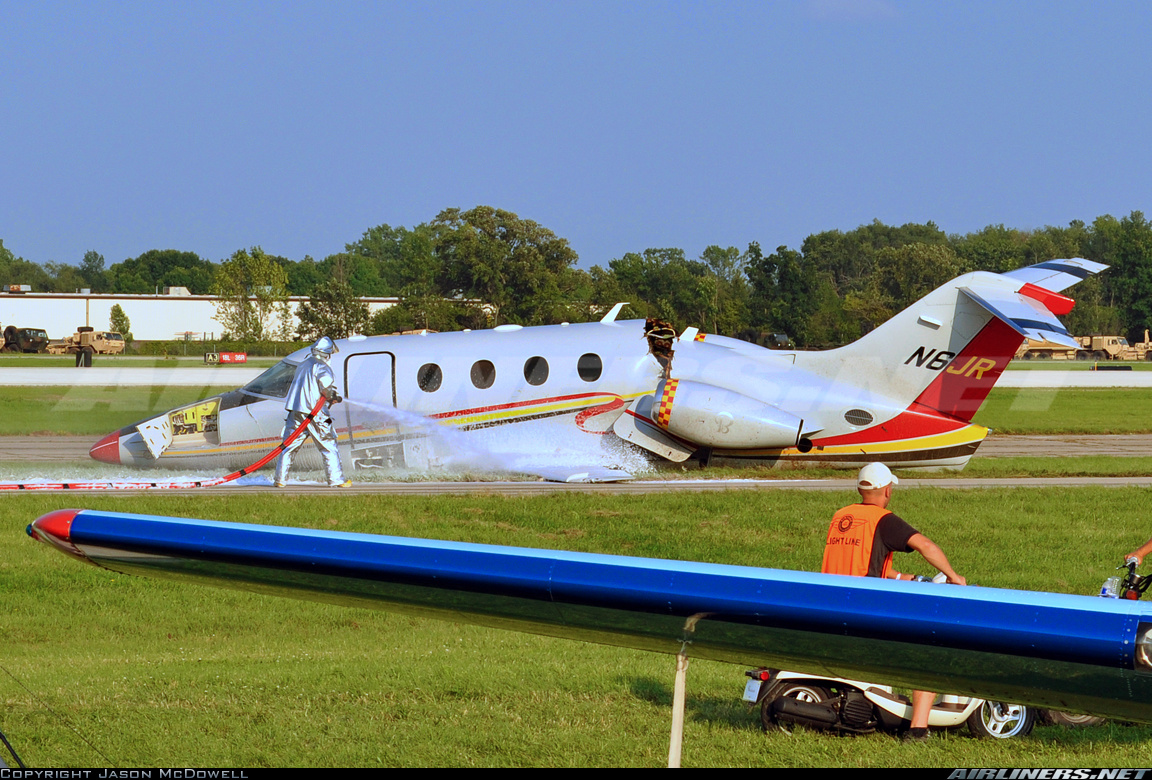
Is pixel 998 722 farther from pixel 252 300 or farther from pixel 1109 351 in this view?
pixel 1109 351

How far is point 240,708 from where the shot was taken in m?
7.62

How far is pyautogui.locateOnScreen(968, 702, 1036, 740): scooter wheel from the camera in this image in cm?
712

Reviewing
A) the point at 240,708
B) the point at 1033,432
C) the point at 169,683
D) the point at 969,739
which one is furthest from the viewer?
the point at 1033,432

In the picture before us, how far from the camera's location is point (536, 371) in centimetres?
1998

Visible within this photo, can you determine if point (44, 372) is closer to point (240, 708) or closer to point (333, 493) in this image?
point (333, 493)

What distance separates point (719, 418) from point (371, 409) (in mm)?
6290

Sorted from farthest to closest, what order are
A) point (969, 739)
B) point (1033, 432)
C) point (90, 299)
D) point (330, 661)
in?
point (90, 299) < point (1033, 432) < point (330, 661) < point (969, 739)

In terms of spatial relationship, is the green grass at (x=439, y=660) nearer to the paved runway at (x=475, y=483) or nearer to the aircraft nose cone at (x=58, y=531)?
the paved runway at (x=475, y=483)

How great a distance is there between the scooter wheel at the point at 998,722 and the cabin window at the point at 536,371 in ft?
43.9

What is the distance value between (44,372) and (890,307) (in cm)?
6592

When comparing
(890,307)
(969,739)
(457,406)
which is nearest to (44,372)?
(457,406)

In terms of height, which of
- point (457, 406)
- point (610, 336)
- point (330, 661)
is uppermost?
point (610, 336)

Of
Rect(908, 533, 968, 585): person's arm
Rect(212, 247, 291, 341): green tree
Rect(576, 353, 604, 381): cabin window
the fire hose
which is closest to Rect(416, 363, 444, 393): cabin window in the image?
the fire hose

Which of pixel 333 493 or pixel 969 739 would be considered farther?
pixel 333 493
